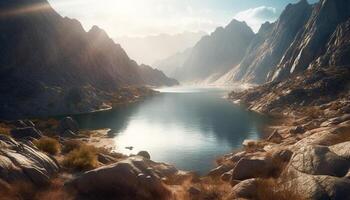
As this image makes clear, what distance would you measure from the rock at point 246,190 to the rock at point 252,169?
487cm

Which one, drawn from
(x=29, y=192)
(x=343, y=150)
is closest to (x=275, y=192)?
(x=343, y=150)

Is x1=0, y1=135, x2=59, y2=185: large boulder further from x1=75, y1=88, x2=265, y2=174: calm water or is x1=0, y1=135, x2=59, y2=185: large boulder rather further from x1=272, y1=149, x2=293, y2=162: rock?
x1=75, y1=88, x2=265, y2=174: calm water

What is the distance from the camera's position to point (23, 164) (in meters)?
Result: 21.3

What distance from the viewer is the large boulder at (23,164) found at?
19.7 m

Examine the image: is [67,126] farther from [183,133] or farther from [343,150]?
[343,150]

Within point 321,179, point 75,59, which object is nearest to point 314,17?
point 75,59

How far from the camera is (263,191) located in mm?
19078

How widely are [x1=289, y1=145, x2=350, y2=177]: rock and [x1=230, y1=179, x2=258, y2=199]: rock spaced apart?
3.13 m

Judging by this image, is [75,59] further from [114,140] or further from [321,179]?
[321,179]

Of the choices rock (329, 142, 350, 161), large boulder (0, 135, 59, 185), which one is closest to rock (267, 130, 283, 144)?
rock (329, 142, 350, 161)

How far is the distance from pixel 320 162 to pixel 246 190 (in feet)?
16.5

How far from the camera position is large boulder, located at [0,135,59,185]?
1973 cm

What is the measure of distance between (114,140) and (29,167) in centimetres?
4627

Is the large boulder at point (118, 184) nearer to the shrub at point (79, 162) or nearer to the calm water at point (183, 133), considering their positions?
the shrub at point (79, 162)
